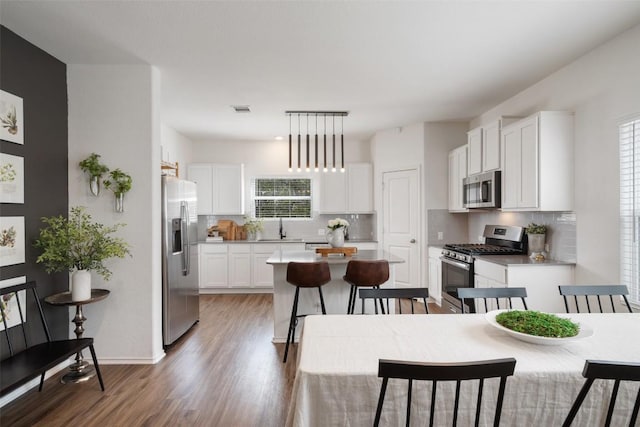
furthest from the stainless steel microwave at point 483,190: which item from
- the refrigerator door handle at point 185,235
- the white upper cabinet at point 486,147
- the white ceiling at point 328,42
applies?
the refrigerator door handle at point 185,235

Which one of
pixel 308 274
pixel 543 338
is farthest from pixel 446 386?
pixel 308 274

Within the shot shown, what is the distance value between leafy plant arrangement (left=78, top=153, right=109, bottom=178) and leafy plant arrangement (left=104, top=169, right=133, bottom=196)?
2.8 inches

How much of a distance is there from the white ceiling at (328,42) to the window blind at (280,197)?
2.48 meters

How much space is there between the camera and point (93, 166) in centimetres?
325

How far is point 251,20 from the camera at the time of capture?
257cm

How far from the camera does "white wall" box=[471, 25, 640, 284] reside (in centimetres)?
282

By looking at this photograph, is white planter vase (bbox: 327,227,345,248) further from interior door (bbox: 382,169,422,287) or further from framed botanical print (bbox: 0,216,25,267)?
framed botanical print (bbox: 0,216,25,267)

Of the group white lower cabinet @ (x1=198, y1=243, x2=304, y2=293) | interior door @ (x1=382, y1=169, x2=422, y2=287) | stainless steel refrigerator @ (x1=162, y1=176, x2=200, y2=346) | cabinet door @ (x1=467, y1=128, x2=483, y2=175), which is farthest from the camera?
white lower cabinet @ (x1=198, y1=243, x2=304, y2=293)

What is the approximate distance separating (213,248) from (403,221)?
10.4ft

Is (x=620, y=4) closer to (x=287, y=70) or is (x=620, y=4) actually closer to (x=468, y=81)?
(x=468, y=81)

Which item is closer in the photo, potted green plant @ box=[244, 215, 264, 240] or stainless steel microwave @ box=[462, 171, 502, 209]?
stainless steel microwave @ box=[462, 171, 502, 209]

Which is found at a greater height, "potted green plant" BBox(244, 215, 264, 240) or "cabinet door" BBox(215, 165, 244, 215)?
"cabinet door" BBox(215, 165, 244, 215)

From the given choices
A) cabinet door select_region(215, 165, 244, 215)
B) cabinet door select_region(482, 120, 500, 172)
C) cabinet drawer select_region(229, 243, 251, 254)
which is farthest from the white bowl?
Answer: cabinet door select_region(215, 165, 244, 215)

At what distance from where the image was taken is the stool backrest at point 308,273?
3447mm
